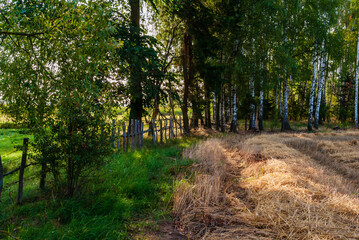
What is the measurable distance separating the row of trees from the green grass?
1.51 feet

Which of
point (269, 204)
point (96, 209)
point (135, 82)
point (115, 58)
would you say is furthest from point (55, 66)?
point (135, 82)

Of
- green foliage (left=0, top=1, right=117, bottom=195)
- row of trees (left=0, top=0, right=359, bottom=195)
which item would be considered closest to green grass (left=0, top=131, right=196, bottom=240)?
row of trees (left=0, top=0, right=359, bottom=195)

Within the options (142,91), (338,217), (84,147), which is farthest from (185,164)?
(142,91)

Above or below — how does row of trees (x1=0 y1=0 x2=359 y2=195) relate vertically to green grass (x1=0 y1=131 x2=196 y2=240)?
above

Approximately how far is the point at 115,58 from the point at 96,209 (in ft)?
9.56

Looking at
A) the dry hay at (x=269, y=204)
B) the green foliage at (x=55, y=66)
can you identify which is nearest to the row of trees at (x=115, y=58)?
the green foliage at (x=55, y=66)

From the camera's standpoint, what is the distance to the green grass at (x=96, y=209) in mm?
2936

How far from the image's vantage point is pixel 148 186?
15.4ft

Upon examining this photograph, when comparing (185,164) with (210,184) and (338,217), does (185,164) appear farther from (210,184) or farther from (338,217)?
(338,217)

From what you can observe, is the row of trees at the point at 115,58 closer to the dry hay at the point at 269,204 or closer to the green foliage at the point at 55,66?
the green foliage at the point at 55,66

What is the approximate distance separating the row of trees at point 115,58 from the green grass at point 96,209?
0.46 metres

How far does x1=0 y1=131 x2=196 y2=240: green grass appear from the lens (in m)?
2.94

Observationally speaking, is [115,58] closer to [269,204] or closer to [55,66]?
[55,66]

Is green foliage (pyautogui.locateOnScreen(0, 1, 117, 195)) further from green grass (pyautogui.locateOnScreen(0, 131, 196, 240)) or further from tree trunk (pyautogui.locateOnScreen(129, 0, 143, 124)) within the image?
tree trunk (pyautogui.locateOnScreen(129, 0, 143, 124))
